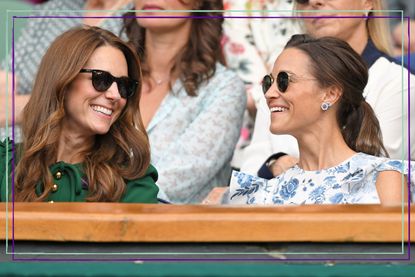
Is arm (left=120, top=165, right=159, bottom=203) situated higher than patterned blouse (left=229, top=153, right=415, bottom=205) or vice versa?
patterned blouse (left=229, top=153, right=415, bottom=205)

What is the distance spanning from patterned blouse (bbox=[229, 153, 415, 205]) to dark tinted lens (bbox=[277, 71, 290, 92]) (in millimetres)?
261

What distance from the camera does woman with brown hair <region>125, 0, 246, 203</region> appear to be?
4457 mm

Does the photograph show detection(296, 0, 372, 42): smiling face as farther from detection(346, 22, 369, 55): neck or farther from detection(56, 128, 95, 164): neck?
detection(56, 128, 95, 164): neck

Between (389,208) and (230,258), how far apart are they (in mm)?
409

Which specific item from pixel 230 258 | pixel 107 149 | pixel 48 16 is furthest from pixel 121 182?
pixel 48 16

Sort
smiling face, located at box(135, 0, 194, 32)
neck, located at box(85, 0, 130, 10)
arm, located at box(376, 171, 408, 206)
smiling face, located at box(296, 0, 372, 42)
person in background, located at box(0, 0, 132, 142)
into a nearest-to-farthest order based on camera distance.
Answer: arm, located at box(376, 171, 408, 206)
smiling face, located at box(296, 0, 372, 42)
smiling face, located at box(135, 0, 194, 32)
person in background, located at box(0, 0, 132, 142)
neck, located at box(85, 0, 130, 10)

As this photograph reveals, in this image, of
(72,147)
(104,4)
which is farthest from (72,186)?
(104,4)

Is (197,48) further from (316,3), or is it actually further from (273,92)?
(273,92)

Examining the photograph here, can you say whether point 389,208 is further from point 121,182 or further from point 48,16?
point 48,16

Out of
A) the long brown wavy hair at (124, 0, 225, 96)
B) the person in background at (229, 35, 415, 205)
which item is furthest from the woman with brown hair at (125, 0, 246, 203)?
the person in background at (229, 35, 415, 205)

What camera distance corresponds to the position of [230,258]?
294cm

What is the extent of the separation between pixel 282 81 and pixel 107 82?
494 mm

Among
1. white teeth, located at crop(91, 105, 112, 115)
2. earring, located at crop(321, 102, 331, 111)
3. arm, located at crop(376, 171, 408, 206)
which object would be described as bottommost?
arm, located at crop(376, 171, 408, 206)

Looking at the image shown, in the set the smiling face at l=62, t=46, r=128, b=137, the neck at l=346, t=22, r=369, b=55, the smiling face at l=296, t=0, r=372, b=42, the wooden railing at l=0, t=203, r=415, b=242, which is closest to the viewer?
the wooden railing at l=0, t=203, r=415, b=242
